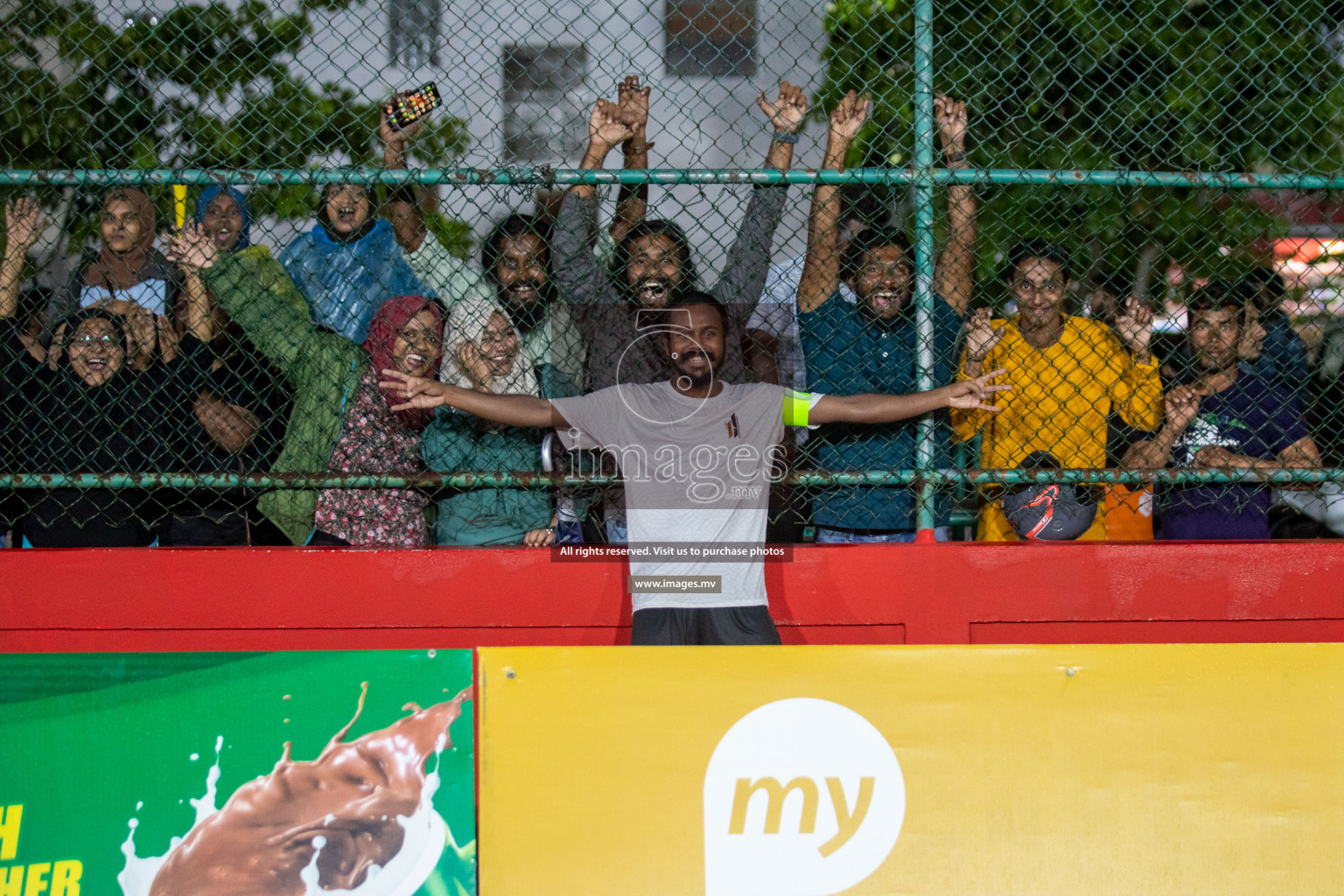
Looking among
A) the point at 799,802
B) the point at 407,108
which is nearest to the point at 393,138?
the point at 407,108

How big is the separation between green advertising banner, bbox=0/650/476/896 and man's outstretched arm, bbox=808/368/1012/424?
141cm

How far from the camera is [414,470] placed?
3551 millimetres

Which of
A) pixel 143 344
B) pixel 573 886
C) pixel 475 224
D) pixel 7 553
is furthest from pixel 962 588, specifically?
pixel 475 224

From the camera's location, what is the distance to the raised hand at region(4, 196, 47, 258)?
11.4ft

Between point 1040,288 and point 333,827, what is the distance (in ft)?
9.26

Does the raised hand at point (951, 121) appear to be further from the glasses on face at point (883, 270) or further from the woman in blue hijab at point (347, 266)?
the woman in blue hijab at point (347, 266)

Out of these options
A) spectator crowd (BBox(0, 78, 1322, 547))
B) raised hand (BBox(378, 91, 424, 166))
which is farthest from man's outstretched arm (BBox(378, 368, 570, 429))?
raised hand (BBox(378, 91, 424, 166))

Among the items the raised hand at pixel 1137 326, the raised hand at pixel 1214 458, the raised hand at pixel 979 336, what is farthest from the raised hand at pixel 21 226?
the raised hand at pixel 1214 458

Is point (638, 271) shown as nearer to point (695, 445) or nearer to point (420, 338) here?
point (695, 445)

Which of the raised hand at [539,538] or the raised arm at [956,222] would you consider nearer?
the raised arm at [956,222]

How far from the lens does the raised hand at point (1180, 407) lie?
3.48m

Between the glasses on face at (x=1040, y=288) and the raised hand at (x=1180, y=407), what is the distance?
1.67ft

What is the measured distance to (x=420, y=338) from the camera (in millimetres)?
A: 3541

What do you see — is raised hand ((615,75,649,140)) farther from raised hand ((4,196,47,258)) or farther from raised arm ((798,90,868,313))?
raised hand ((4,196,47,258))
